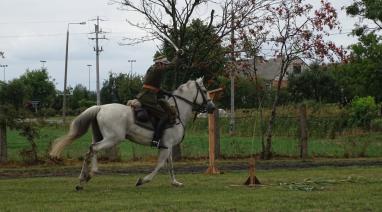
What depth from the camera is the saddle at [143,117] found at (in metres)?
13.7

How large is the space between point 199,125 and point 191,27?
18.4 meters

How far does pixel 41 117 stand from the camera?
839 inches

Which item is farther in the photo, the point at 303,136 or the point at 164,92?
the point at 303,136

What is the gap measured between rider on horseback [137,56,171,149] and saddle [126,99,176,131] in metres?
0.07

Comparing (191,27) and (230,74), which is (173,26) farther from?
(230,74)

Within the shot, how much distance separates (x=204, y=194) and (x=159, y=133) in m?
2.29

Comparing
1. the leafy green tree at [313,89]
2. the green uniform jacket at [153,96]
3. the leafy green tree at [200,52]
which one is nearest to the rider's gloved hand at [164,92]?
the green uniform jacket at [153,96]

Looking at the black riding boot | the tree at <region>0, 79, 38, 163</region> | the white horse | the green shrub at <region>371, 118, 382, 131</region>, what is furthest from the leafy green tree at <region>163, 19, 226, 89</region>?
the green shrub at <region>371, 118, 382, 131</region>

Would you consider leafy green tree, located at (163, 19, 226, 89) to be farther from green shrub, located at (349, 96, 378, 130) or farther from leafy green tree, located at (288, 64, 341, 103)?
leafy green tree, located at (288, 64, 341, 103)

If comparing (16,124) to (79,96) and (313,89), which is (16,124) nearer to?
(313,89)

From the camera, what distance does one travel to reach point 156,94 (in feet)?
45.3

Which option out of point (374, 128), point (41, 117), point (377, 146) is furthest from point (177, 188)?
point (374, 128)

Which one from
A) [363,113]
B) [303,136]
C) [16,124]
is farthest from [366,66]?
[16,124]

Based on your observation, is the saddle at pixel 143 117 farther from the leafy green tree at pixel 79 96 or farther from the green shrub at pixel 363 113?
the leafy green tree at pixel 79 96
